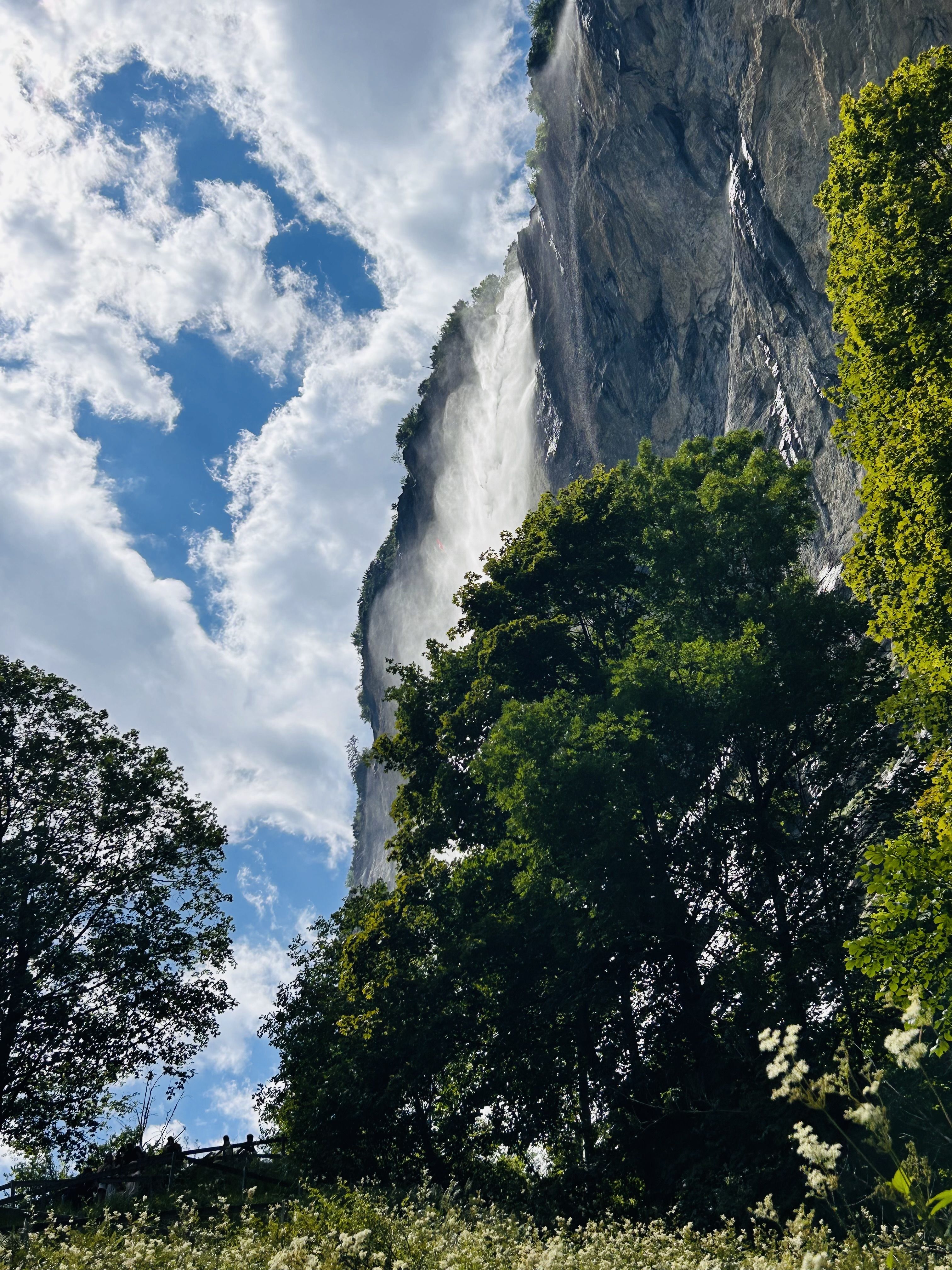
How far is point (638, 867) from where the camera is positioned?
1720 centimetres

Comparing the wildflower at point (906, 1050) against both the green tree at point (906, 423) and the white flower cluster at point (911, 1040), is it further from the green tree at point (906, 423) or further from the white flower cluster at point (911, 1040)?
the green tree at point (906, 423)

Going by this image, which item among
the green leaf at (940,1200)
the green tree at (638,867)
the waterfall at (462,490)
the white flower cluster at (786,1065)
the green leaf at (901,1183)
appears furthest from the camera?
the waterfall at (462,490)

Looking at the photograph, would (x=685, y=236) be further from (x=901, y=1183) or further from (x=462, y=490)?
(x=901, y=1183)

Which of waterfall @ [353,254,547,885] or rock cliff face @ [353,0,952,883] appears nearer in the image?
rock cliff face @ [353,0,952,883]

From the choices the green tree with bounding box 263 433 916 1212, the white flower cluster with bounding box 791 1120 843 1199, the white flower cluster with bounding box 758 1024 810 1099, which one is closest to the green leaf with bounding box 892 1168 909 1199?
the white flower cluster with bounding box 791 1120 843 1199

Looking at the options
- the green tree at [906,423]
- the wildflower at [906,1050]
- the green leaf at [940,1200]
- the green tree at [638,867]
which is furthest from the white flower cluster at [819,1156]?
the green tree at [638,867]

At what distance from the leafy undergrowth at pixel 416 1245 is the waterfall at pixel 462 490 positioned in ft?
146

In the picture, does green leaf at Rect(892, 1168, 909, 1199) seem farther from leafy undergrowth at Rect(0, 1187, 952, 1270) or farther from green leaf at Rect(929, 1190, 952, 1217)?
leafy undergrowth at Rect(0, 1187, 952, 1270)

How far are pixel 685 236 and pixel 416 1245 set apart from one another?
40.4m

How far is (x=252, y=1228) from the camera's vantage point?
10664 mm

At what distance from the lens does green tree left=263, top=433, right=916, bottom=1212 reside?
16625 millimetres

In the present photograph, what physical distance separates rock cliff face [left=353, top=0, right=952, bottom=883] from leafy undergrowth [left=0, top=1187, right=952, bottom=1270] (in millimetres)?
23273

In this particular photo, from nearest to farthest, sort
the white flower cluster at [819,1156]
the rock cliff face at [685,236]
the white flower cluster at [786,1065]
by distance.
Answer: the white flower cluster at [819,1156], the white flower cluster at [786,1065], the rock cliff face at [685,236]

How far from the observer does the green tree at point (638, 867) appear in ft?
54.5
